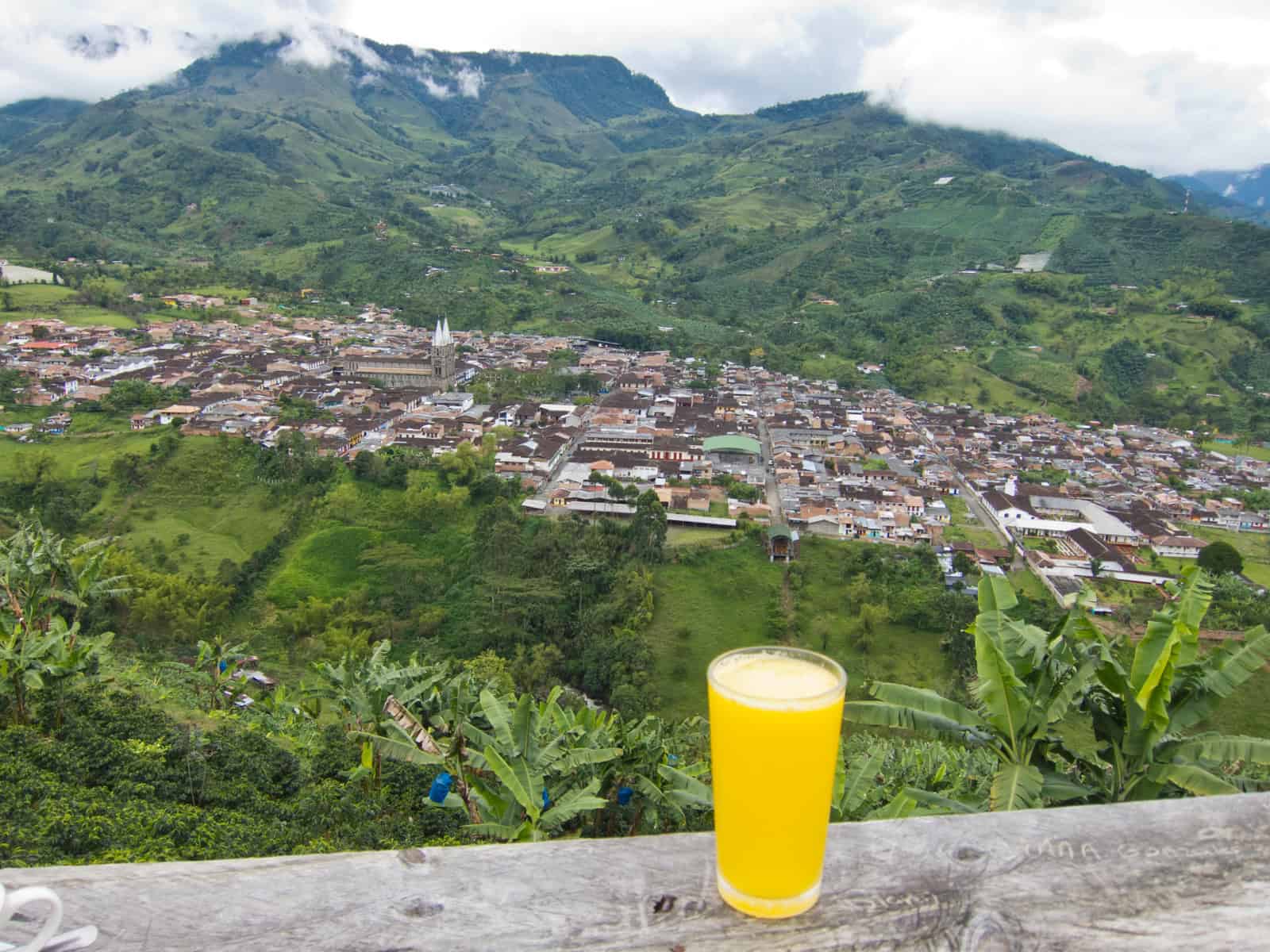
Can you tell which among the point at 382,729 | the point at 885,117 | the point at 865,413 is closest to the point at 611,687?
the point at 382,729

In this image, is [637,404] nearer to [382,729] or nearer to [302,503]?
[302,503]

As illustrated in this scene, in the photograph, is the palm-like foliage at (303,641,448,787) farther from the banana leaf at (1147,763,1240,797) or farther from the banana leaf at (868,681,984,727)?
the banana leaf at (1147,763,1240,797)

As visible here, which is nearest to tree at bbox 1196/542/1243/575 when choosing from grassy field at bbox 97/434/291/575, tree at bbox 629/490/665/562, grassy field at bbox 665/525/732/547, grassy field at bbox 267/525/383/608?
grassy field at bbox 665/525/732/547

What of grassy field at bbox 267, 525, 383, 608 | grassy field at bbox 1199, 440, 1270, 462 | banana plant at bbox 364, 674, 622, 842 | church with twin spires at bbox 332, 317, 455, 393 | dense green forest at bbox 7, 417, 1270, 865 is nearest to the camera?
dense green forest at bbox 7, 417, 1270, 865

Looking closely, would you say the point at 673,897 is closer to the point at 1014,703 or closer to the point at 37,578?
the point at 1014,703

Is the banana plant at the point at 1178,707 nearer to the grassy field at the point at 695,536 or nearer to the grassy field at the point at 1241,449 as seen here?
the grassy field at the point at 695,536
